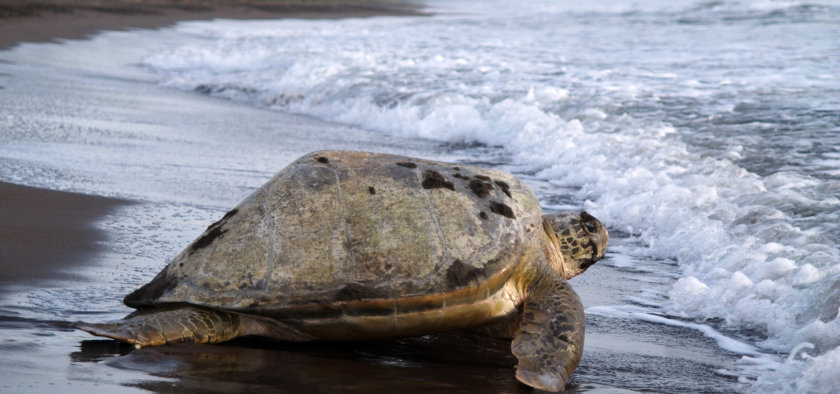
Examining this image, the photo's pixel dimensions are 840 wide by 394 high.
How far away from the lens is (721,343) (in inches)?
148

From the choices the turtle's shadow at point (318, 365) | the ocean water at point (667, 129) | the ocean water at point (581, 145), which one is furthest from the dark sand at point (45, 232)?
the ocean water at point (667, 129)

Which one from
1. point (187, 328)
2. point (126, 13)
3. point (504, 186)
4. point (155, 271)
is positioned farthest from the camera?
point (126, 13)

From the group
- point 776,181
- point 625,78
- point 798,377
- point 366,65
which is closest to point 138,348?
point 798,377

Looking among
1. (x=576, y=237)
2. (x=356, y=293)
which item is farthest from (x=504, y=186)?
(x=356, y=293)

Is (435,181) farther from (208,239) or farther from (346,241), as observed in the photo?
(208,239)

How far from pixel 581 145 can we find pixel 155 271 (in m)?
4.75

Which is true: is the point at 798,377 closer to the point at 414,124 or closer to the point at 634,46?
the point at 414,124

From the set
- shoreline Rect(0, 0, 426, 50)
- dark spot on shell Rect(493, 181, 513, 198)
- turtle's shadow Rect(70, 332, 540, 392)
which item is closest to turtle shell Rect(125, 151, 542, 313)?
dark spot on shell Rect(493, 181, 513, 198)

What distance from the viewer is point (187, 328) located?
3.24 meters

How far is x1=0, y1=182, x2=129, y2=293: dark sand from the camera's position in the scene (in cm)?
397

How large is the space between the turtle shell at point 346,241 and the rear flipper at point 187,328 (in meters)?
0.06

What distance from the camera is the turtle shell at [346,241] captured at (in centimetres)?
329

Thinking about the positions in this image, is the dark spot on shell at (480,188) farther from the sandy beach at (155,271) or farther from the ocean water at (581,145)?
the ocean water at (581,145)

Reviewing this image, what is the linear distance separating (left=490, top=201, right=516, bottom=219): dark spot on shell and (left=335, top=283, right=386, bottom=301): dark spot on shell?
73 cm
